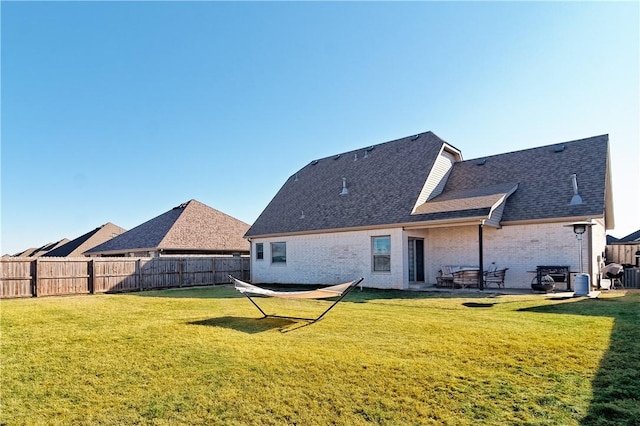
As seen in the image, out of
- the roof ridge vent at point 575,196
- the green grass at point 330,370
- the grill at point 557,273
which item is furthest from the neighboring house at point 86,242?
the roof ridge vent at point 575,196

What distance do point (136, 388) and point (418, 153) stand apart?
51.6 feet

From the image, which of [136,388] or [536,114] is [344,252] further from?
[136,388]

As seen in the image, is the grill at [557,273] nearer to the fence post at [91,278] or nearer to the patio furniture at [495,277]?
the patio furniture at [495,277]

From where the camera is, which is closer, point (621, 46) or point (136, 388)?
point (136, 388)

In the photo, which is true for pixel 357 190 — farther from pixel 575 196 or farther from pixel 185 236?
pixel 185 236

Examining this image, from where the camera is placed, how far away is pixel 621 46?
35.2 ft

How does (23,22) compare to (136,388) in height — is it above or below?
above

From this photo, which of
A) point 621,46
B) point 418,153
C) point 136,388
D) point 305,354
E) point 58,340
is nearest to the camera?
point 136,388

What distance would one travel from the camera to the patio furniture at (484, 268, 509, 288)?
45.0ft

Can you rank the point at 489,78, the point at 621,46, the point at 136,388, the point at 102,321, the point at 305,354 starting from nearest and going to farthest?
the point at 136,388 < the point at 305,354 < the point at 102,321 < the point at 621,46 < the point at 489,78

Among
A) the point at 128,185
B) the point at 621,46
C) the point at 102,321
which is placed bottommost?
the point at 102,321

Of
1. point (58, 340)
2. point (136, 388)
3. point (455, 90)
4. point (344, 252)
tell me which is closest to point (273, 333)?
point (136, 388)

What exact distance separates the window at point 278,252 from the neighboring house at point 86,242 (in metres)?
21.2

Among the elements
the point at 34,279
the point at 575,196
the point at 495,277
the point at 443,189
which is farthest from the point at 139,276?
the point at 575,196
